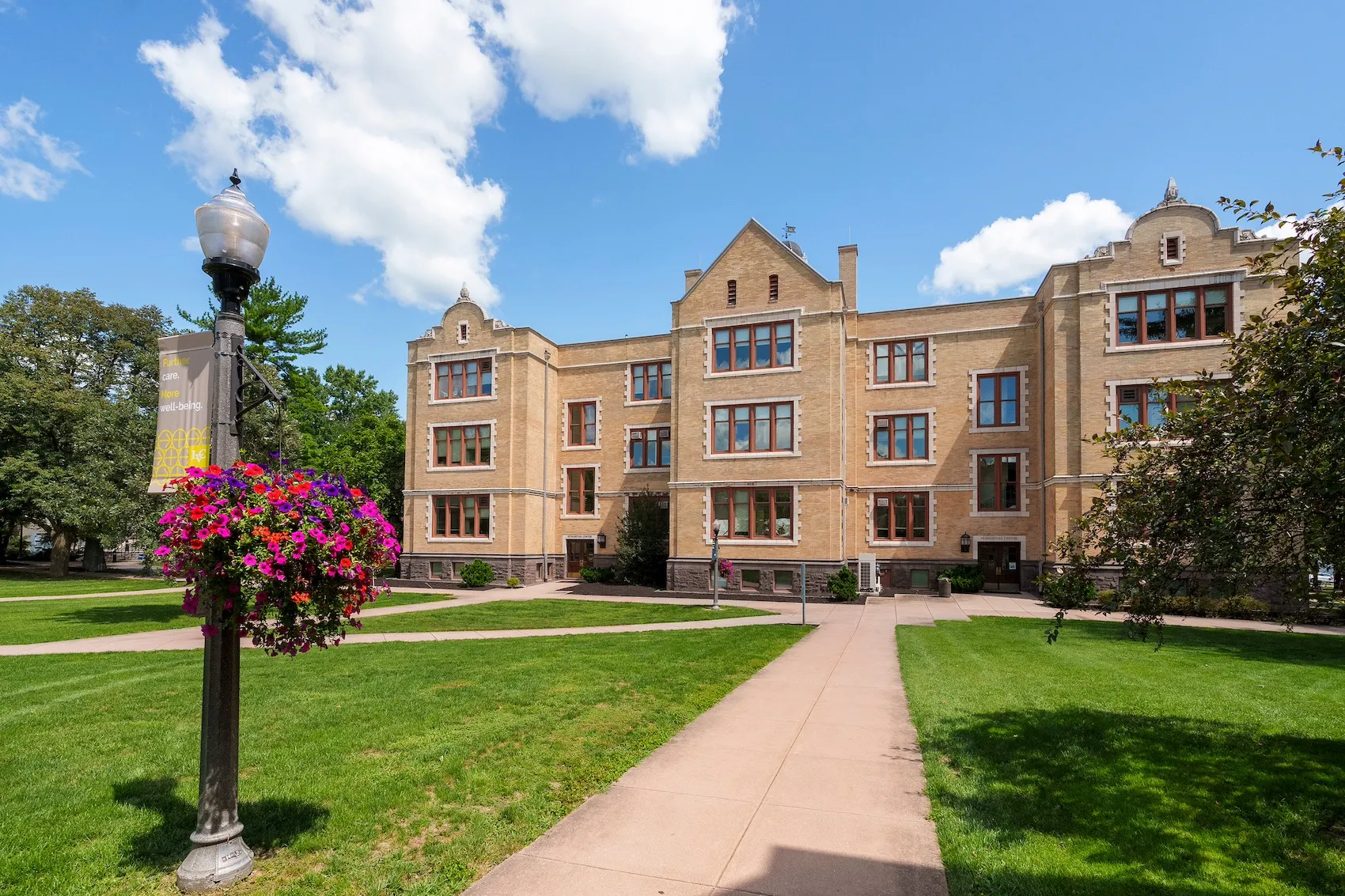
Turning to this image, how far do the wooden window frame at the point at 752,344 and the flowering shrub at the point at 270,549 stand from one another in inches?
985

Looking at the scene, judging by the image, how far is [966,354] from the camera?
29.8 metres

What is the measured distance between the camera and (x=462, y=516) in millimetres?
34000

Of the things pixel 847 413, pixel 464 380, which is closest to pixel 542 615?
pixel 847 413

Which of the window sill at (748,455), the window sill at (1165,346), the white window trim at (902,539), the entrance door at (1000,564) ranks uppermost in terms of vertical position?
the window sill at (1165,346)

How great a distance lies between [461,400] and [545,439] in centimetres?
454

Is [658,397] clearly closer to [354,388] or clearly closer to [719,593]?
[719,593]

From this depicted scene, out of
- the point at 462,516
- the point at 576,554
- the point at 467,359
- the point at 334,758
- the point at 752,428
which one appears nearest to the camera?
the point at 334,758

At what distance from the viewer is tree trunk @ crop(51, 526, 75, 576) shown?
35.9m

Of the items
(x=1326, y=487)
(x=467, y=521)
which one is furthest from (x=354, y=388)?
(x=1326, y=487)

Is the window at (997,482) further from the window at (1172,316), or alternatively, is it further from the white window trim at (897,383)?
the window at (1172,316)

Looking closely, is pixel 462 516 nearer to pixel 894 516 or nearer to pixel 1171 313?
pixel 894 516

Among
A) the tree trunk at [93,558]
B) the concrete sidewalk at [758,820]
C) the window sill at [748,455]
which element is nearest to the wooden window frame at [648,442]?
the window sill at [748,455]

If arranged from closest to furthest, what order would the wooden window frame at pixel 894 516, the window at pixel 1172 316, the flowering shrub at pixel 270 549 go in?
the flowering shrub at pixel 270 549 < the window at pixel 1172 316 < the wooden window frame at pixel 894 516

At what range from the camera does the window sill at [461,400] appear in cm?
3397
